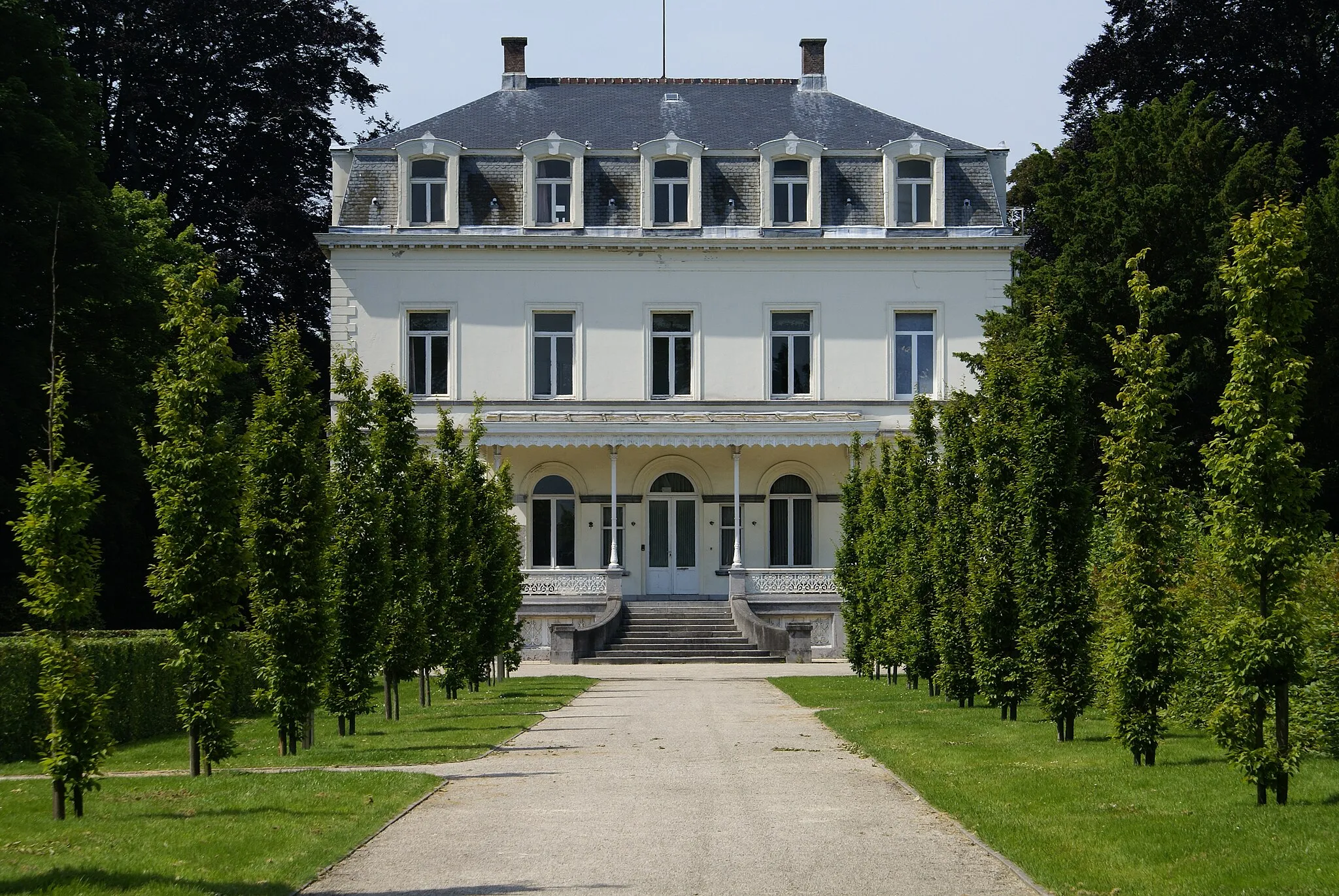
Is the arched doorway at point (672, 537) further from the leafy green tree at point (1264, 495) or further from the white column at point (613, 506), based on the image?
the leafy green tree at point (1264, 495)

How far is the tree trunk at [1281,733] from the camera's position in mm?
11188

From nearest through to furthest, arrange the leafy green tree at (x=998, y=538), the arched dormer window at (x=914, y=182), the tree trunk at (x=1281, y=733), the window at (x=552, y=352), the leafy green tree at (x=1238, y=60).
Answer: the tree trunk at (x=1281, y=733) < the leafy green tree at (x=998, y=538) < the leafy green tree at (x=1238, y=60) < the arched dormer window at (x=914, y=182) < the window at (x=552, y=352)

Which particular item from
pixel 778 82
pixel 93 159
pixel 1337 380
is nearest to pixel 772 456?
pixel 778 82

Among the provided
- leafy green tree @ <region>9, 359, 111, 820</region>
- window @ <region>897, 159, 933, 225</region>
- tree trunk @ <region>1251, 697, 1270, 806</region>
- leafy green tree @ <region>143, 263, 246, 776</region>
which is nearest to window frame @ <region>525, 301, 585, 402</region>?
window @ <region>897, 159, 933, 225</region>

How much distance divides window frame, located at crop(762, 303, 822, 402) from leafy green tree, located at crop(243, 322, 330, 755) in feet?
79.1

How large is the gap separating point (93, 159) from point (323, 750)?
1525 cm

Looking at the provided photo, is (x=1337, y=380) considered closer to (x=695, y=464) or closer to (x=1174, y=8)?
(x=1174, y=8)

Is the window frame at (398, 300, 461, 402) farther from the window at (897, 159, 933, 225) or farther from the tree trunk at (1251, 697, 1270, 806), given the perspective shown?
the tree trunk at (1251, 697, 1270, 806)

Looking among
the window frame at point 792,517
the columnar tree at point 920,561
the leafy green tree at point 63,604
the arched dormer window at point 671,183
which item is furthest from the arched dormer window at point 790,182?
the leafy green tree at point 63,604

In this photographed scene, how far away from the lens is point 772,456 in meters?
40.0

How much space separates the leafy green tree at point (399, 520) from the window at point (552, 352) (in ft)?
62.3

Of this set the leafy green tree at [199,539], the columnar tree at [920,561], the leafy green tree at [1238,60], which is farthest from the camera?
the leafy green tree at [1238,60]

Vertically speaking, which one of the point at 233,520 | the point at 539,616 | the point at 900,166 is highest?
the point at 900,166

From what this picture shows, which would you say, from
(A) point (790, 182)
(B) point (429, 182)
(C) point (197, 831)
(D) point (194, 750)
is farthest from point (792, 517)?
(C) point (197, 831)
